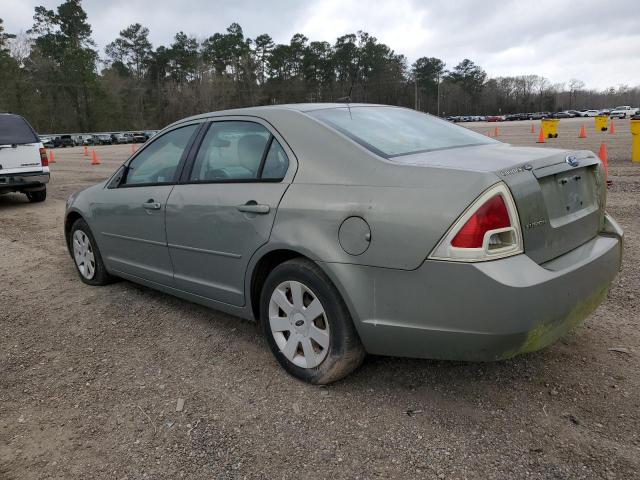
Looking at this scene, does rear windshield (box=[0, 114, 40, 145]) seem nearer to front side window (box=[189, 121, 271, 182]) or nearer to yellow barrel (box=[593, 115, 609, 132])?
front side window (box=[189, 121, 271, 182])

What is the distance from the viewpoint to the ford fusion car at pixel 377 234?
2.33m

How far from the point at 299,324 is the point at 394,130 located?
1.35m

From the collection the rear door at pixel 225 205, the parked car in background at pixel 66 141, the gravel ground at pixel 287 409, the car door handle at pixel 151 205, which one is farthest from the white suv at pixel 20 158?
the parked car in background at pixel 66 141

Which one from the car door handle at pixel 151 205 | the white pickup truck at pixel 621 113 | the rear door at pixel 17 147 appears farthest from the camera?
the white pickup truck at pixel 621 113

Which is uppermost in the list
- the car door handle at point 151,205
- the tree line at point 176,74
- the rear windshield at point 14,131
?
the tree line at point 176,74

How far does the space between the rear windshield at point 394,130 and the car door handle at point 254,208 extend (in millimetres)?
622

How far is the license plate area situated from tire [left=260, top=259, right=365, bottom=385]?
3.75ft

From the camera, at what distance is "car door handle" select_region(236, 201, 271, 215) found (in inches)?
119

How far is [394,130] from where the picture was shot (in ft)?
10.8

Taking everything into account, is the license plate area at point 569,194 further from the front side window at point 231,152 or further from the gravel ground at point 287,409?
the front side window at point 231,152

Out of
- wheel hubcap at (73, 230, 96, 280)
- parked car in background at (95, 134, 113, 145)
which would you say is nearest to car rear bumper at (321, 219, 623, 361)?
wheel hubcap at (73, 230, 96, 280)

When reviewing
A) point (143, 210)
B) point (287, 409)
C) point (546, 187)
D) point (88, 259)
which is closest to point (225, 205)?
point (143, 210)

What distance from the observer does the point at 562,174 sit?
2.67 meters

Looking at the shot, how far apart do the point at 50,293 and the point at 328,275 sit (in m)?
3.46
